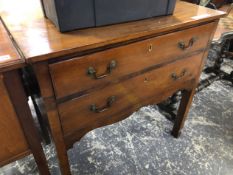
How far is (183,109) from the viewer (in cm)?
Answer: 130

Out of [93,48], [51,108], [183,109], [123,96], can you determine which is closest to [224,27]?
[183,109]

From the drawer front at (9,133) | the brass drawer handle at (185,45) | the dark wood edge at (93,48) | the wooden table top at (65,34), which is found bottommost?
the drawer front at (9,133)

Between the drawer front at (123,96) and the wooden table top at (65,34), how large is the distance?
0.20 m

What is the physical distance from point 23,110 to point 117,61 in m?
0.36

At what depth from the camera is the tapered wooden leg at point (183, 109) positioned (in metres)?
1.23

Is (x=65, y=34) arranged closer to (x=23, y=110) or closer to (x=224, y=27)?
(x=23, y=110)

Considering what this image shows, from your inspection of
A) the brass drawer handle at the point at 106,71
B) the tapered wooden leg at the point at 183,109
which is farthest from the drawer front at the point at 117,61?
the tapered wooden leg at the point at 183,109

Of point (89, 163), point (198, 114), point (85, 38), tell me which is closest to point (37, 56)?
point (85, 38)

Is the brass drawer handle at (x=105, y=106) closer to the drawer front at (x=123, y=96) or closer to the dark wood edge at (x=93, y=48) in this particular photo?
the drawer front at (x=123, y=96)

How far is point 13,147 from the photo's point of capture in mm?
744

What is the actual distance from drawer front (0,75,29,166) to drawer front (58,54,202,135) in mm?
151

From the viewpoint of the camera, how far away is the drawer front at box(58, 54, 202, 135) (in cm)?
74

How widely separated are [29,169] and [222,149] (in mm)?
1259

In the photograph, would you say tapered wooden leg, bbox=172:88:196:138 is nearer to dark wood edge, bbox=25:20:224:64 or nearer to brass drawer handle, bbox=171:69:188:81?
brass drawer handle, bbox=171:69:188:81
